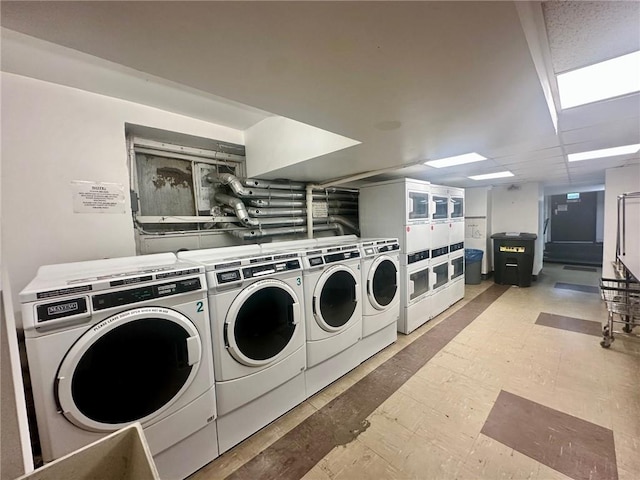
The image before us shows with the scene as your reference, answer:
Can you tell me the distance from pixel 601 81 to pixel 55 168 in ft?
11.1

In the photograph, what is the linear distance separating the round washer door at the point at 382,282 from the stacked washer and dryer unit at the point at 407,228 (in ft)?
0.91

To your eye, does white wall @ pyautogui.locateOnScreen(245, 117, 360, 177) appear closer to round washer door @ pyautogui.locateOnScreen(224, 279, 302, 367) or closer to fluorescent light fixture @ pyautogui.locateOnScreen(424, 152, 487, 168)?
round washer door @ pyautogui.locateOnScreen(224, 279, 302, 367)

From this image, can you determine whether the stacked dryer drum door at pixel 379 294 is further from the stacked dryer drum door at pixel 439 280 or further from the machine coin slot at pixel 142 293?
the machine coin slot at pixel 142 293

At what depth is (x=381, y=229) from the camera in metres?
3.29

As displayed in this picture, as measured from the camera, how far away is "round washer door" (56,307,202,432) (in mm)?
A: 1116

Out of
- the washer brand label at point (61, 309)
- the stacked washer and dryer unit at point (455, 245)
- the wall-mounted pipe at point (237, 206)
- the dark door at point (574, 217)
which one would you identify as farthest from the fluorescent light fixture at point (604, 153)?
the dark door at point (574, 217)

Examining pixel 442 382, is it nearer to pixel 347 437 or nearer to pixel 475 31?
pixel 347 437

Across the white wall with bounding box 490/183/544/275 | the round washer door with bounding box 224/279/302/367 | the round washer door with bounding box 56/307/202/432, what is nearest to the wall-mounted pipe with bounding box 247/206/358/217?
the round washer door with bounding box 224/279/302/367

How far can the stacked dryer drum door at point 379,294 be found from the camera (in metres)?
2.55

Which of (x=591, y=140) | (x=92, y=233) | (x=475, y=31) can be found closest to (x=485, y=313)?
(x=591, y=140)

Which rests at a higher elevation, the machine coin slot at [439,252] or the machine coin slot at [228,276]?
the machine coin slot at [228,276]

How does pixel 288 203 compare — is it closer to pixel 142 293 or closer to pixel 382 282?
pixel 382 282

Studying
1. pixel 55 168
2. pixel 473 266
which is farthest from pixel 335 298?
pixel 473 266

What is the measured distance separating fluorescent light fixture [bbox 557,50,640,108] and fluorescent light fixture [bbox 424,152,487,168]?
110cm
